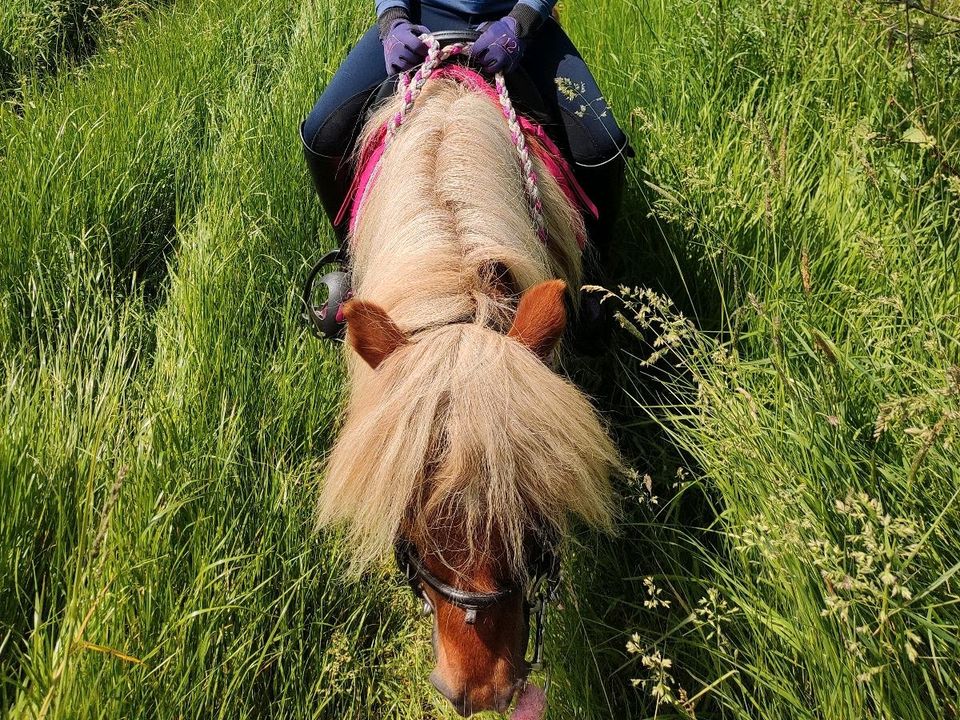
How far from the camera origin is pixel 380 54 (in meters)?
2.78

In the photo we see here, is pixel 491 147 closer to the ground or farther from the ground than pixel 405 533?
farther from the ground

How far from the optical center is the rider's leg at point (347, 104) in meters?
2.76

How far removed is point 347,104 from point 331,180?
30 cm

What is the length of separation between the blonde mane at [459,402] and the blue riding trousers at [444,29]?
2.74 feet

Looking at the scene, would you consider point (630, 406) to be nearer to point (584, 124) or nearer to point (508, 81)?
point (584, 124)

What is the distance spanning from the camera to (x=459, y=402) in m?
1.50

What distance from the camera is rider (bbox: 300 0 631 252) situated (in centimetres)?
259

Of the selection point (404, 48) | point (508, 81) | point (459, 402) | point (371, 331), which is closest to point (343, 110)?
point (404, 48)

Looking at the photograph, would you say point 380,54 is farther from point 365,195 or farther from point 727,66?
point 727,66

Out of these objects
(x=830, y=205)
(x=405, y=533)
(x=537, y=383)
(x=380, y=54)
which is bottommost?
(x=405, y=533)

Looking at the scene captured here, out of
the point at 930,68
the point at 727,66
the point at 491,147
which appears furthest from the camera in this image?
the point at 727,66

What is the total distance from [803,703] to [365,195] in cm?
178

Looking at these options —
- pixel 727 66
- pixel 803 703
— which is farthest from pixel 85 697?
pixel 727 66

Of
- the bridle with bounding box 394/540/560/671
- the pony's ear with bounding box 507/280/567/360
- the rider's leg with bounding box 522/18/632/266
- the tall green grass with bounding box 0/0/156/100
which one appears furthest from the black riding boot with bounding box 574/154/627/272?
the tall green grass with bounding box 0/0/156/100
